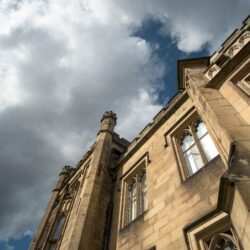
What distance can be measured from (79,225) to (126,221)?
152 cm

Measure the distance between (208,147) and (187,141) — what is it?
116 cm

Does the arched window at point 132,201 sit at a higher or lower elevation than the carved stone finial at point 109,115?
lower

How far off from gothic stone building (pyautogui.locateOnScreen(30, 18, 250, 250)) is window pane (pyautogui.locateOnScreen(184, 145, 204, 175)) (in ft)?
0.12

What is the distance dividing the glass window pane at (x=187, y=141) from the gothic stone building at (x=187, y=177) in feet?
0.14

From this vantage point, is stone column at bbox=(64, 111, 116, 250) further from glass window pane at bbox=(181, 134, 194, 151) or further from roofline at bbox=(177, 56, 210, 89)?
roofline at bbox=(177, 56, 210, 89)

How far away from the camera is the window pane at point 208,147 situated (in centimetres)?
592

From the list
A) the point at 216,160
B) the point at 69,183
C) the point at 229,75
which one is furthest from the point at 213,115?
the point at 69,183

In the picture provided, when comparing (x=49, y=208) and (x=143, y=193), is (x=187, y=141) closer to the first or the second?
(x=143, y=193)

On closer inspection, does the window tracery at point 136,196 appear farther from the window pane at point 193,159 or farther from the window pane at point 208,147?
the window pane at point 208,147

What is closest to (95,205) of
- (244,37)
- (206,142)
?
(206,142)

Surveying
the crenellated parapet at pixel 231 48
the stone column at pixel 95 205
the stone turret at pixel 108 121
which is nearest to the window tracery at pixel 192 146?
the crenellated parapet at pixel 231 48

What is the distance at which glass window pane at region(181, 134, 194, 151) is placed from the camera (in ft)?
23.4

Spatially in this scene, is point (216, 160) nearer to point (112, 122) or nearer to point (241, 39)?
point (241, 39)

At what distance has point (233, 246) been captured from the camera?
13.4 ft
